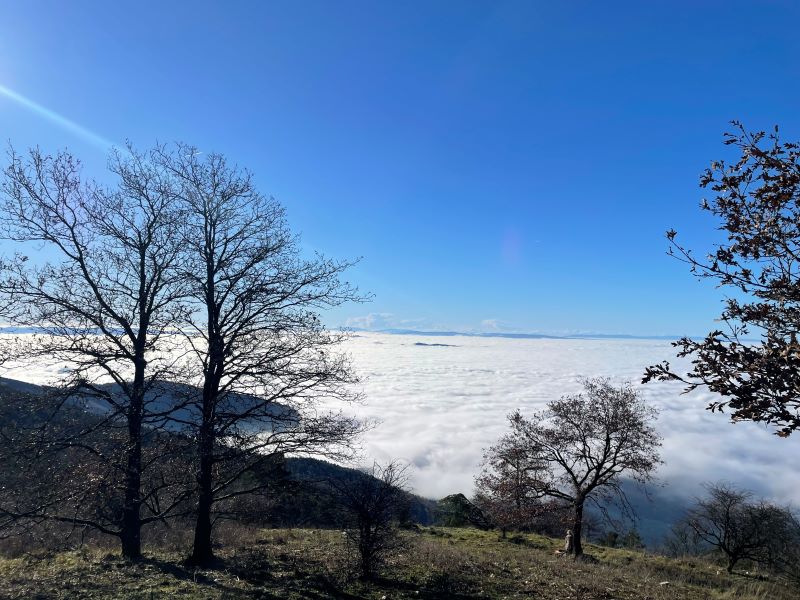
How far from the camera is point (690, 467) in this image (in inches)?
7092

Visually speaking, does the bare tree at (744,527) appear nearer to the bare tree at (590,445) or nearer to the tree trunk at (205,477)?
the bare tree at (590,445)

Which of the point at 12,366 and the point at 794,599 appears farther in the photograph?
the point at 794,599

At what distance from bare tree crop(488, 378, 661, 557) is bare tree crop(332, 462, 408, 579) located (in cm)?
1516

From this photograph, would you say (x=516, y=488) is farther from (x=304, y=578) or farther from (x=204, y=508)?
(x=204, y=508)

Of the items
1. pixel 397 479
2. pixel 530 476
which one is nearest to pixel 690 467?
pixel 530 476

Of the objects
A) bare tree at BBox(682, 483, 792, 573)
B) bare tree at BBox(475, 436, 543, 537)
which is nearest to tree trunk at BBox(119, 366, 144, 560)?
bare tree at BBox(475, 436, 543, 537)

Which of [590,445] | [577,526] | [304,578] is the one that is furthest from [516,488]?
[304,578]

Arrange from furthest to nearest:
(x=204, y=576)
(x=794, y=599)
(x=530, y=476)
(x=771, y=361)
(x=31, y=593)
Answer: (x=530, y=476) → (x=794, y=599) → (x=204, y=576) → (x=31, y=593) → (x=771, y=361)

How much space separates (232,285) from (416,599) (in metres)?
9.37

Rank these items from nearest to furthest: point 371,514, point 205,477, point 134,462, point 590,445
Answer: point 134,462 → point 205,477 → point 371,514 → point 590,445

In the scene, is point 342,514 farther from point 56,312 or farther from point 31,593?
point 56,312

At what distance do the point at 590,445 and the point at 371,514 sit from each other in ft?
57.1

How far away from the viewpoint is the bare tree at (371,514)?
1232cm

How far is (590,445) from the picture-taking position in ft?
82.7
